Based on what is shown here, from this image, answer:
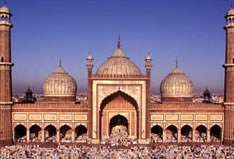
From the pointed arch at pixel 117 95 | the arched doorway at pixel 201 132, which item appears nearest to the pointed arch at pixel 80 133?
the pointed arch at pixel 117 95

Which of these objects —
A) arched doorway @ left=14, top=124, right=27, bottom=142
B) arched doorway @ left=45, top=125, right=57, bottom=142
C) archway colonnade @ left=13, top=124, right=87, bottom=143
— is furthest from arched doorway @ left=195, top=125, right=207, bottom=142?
arched doorway @ left=14, top=124, right=27, bottom=142

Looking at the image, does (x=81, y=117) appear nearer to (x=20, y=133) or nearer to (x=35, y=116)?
(x=35, y=116)

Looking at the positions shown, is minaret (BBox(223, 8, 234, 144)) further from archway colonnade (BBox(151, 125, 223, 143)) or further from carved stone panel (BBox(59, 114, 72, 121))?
carved stone panel (BBox(59, 114, 72, 121))

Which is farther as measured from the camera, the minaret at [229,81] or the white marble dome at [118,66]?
the white marble dome at [118,66]

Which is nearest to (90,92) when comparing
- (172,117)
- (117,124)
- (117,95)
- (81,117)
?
(81,117)

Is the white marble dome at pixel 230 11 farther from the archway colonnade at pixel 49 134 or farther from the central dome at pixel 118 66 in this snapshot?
the archway colonnade at pixel 49 134

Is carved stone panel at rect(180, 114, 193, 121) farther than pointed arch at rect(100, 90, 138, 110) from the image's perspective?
No

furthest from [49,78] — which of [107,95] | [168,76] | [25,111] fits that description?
[168,76]
